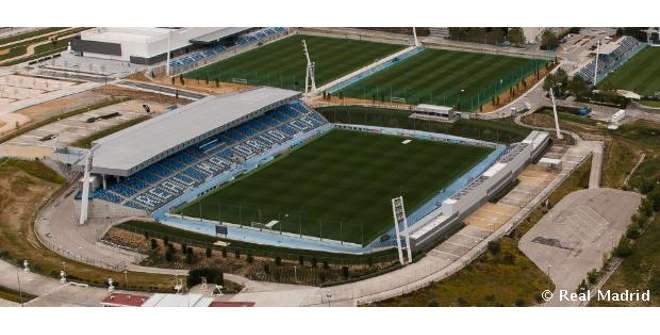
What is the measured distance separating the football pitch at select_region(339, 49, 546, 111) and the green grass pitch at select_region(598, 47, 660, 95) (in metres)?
10.7

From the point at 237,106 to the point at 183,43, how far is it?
141ft

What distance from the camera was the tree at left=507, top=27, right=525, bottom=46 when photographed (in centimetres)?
15138

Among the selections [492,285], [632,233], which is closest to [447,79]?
[632,233]

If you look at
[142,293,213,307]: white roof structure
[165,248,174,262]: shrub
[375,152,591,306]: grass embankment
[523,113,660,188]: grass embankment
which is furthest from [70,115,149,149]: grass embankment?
[375,152,591,306]: grass embankment

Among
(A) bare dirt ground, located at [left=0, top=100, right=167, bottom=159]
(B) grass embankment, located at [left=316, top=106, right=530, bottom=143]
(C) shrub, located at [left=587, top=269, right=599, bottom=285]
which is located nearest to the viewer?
(C) shrub, located at [left=587, top=269, right=599, bottom=285]

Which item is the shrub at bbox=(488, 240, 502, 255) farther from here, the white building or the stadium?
the white building

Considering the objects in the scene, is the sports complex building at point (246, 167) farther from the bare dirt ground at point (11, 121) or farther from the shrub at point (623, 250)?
the bare dirt ground at point (11, 121)

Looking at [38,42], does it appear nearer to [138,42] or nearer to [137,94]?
[138,42]

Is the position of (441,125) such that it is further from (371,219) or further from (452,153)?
(371,219)

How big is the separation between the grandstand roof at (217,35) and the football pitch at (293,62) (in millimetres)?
5234

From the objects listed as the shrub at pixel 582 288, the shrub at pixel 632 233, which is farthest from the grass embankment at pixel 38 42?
the shrub at pixel 582 288

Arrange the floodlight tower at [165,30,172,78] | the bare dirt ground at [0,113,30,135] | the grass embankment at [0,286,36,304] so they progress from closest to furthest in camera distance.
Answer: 1. the grass embankment at [0,286,36,304]
2. the bare dirt ground at [0,113,30,135]
3. the floodlight tower at [165,30,172,78]

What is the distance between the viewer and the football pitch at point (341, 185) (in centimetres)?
8756

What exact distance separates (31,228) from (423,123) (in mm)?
46041
